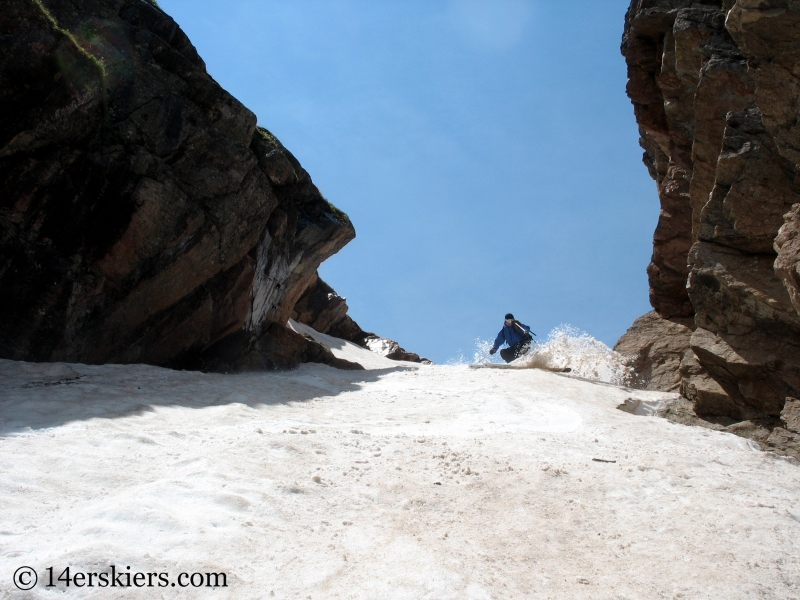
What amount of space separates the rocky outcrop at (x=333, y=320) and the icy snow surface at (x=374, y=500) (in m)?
16.4

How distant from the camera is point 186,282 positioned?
13898 millimetres

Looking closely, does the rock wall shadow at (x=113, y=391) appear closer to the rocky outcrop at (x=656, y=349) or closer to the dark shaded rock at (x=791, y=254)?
the dark shaded rock at (x=791, y=254)

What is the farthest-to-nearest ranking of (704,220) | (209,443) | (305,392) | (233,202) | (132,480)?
(233,202) < (305,392) < (704,220) < (209,443) < (132,480)

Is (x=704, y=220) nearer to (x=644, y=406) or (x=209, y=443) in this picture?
(x=644, y=406)

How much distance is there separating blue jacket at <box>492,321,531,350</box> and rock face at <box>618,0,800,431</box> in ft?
29.9

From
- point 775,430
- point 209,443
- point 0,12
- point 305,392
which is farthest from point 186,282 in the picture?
point 775,430

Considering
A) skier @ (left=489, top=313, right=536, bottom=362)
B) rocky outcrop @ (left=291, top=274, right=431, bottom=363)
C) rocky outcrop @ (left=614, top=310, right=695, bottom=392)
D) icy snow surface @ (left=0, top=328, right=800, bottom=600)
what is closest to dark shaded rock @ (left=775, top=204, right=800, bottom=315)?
icy snow surface @ (left=0, top=328, right=800, bottom=600)

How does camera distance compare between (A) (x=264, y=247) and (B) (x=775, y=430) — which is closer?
(B) (x=775, y=430)

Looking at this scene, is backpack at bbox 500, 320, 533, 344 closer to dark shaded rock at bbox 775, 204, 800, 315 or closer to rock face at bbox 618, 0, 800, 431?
rock face at bbox 618, 0, 800, 431

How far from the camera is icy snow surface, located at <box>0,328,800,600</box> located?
496cm

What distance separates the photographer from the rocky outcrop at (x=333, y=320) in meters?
27.4

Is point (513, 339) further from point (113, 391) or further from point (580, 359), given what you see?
point (113, 391)

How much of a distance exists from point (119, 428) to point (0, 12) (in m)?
7.54

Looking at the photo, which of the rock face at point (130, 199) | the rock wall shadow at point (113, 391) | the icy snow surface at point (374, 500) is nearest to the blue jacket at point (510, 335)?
the rock face at point (130, 199)
